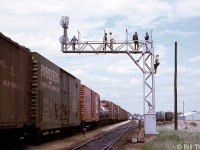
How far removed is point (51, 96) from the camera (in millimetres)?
20281

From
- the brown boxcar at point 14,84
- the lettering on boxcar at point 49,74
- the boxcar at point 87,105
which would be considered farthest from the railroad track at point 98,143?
the brown boxcar at point 14,84

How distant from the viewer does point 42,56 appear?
18.4 m

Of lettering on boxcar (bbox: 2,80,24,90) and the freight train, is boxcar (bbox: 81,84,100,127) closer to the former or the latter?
the freight train

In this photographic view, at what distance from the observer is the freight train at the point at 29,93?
543 inches

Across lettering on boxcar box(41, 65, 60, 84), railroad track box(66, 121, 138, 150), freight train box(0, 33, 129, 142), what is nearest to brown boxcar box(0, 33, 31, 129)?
freight train box(0, 33, 129, 142)

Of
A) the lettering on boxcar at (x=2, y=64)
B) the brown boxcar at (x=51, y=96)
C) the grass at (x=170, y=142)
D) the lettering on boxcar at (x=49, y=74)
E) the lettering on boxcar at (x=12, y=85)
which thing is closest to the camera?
the lettering on boxcar at (x=2, y=64)

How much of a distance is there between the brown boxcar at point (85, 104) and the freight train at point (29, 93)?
5.84 metres

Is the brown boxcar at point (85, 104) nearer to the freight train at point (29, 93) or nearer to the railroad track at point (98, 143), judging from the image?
the railroad track at point (98, 143)

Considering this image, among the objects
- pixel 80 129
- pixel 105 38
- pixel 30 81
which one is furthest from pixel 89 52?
pixel 30 81

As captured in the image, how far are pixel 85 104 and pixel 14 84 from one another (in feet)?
59.9

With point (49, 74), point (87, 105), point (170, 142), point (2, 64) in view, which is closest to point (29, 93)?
point (49, 74)

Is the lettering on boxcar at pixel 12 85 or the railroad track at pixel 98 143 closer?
the lettering on boxcar at pixel 12 85

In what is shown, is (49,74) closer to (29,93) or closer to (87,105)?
(29,93)

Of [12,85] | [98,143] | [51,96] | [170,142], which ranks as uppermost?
[12,85]
